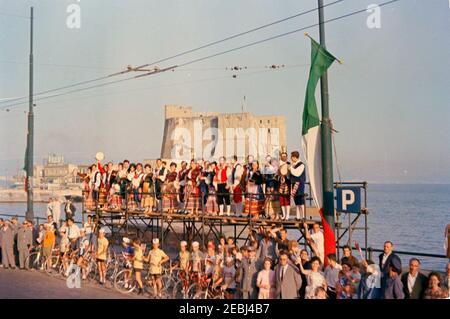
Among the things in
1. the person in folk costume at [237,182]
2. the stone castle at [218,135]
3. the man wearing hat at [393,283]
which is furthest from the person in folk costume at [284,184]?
the stone castle at [218,135]

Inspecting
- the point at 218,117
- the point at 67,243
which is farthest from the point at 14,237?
the point at 218,117

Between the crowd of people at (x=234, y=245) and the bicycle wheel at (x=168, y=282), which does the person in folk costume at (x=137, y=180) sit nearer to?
the crowd of people at (x=234, y=245)

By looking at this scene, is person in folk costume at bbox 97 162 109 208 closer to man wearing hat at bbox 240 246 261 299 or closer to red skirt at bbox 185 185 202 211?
red skirt at bbox 185 185 202 211

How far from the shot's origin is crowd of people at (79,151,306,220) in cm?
1570

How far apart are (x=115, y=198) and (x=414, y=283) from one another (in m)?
14.0

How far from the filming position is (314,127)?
1355 cm

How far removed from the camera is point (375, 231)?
74375mm

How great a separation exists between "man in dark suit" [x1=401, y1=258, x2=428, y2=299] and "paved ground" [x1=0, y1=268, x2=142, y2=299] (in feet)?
21.9

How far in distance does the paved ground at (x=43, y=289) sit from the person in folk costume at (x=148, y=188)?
382 cm

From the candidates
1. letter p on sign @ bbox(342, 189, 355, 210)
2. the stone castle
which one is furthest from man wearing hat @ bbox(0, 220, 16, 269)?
the stone castle

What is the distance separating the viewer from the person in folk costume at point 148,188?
66.5ft

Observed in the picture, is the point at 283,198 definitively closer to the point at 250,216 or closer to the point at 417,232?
the point at 250,216

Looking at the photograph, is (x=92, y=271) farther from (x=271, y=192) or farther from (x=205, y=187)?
(x=271, y=192)

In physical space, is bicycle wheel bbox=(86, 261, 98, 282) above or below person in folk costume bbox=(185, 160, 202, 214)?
below
